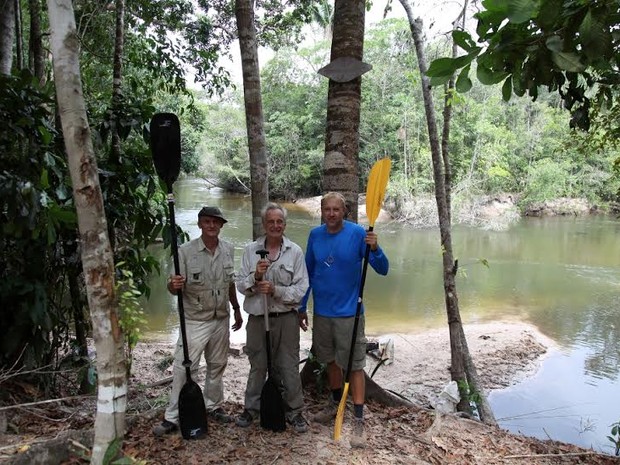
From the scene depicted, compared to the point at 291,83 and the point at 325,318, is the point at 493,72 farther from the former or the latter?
the point at 291,83

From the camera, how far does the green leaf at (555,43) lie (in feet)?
5.41

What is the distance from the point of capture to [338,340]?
10.2 ft

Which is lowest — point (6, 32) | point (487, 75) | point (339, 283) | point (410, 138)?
point (339, 283)

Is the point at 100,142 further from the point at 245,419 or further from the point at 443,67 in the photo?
the point at 443,67

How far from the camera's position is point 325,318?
3.13 meters

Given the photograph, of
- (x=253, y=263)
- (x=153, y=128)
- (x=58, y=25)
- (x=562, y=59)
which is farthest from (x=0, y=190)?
(x=562, y=59)

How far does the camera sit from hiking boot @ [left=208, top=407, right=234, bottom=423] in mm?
Result: 3105

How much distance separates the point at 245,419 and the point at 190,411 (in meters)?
0.38

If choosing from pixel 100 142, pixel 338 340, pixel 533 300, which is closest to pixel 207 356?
pixel 338 340

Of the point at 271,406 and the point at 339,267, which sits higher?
the point at 339,267

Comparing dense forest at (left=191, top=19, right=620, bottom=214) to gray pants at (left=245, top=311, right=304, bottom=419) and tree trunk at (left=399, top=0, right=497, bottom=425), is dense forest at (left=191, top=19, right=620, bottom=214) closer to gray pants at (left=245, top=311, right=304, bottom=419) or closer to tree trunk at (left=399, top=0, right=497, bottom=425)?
tree trunk at (left=399, top=0, right=497, bottom=425)

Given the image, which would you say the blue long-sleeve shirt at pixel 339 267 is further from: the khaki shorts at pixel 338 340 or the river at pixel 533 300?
the river at pixel 533 300

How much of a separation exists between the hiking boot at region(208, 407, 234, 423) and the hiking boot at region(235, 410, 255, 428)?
6 cm

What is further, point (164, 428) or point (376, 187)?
point (376, 187)
